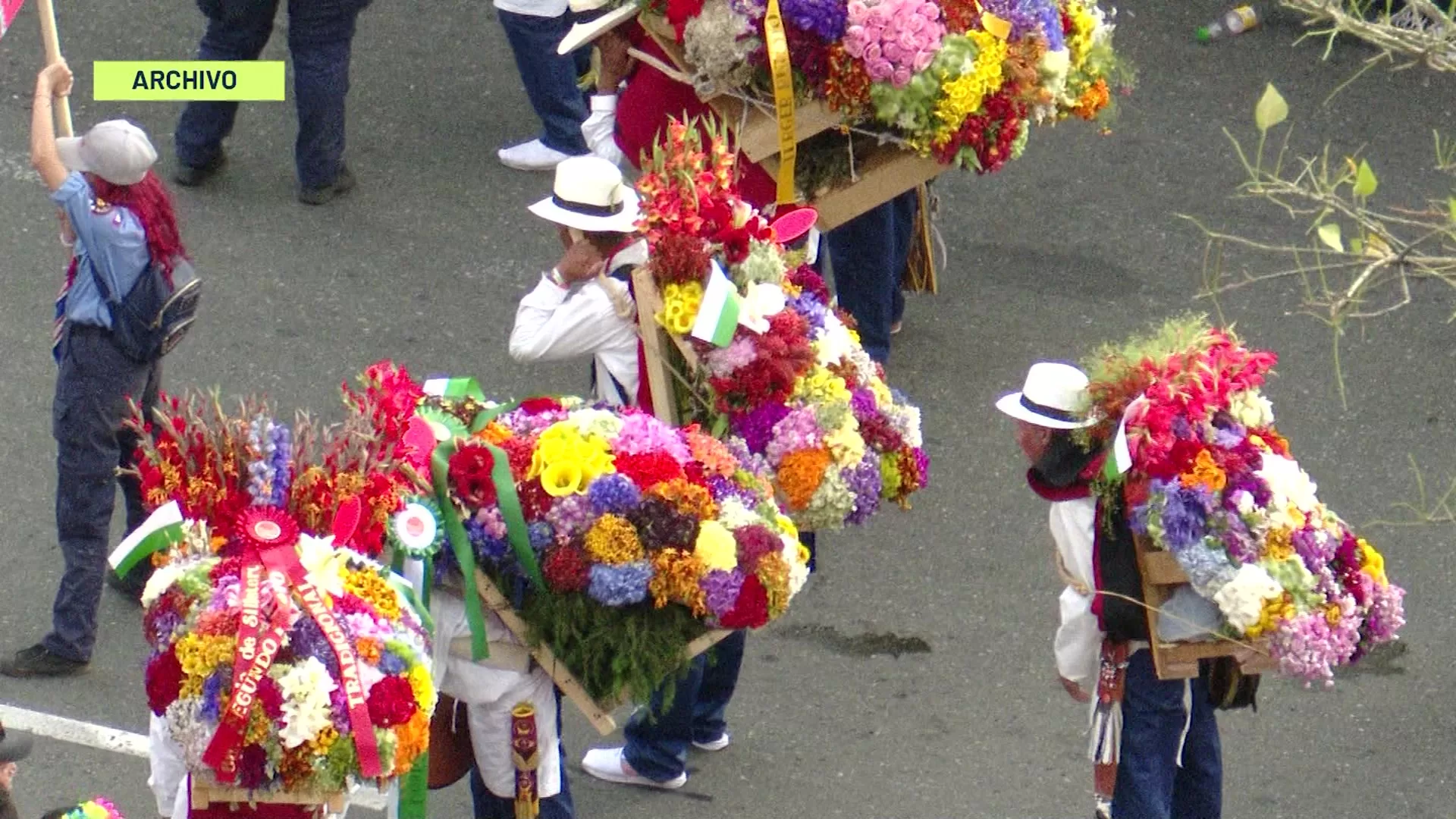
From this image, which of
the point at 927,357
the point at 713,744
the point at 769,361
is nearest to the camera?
the point at 769,361

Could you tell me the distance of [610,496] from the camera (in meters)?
5.35

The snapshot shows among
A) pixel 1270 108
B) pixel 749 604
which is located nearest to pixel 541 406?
pixel 749 604

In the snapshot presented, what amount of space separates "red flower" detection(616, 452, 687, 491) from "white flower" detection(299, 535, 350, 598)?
2.67ft

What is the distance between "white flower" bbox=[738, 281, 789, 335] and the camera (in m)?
5.97

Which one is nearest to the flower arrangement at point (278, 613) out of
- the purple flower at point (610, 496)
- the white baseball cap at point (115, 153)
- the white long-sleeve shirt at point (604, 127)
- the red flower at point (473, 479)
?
the red flower at point (473, 479)

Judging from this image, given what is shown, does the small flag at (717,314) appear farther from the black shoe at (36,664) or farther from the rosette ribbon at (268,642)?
the black shoe at (36,664)

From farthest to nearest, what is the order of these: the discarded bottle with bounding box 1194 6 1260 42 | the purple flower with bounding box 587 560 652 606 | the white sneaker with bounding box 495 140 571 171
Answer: the discarded bottle with bounding box 1194 6 1260 42
the white sneaker with bounding box 495 140 571 171
the purple flower with bounding box 587 560 652 606

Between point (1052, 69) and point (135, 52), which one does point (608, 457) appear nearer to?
point (1052, 69)

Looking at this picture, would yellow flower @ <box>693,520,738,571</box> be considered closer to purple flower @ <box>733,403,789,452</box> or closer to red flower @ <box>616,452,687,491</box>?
red flower @ <box>616,452,687,491</box>

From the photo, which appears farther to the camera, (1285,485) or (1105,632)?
(1105,632)

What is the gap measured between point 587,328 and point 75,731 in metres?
2.07

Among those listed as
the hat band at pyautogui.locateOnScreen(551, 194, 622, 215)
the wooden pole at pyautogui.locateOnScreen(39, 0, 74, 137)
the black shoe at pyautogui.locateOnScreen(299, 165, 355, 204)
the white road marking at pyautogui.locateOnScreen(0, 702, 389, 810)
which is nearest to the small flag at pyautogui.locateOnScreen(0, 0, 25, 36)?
the wooden pole at pyautogui.locateOnScreen(39, 0, 74, 137)

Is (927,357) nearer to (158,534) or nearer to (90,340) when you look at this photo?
(90,340)

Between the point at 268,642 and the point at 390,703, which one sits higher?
the point at 268,642
